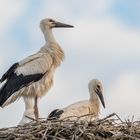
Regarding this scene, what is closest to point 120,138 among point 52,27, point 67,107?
point 67,107

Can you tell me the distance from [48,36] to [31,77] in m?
0.91

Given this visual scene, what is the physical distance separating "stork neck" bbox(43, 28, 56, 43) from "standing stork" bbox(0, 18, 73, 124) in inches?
8.6

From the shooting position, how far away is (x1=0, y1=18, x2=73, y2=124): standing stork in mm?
11461

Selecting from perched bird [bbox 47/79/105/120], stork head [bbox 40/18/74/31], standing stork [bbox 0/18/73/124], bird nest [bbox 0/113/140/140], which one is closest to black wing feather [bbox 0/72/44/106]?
standing stork [bbox 0/18/73/124]

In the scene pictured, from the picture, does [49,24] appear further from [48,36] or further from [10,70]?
[10,70]

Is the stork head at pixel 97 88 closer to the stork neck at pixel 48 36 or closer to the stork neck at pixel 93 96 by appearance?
the stork neck at pixel 93 96

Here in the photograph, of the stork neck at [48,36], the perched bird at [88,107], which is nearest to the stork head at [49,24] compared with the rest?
the stork neck at [48,36]

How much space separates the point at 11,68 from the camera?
11.6 m

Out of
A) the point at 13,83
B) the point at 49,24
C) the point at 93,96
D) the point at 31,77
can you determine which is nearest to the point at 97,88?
the point at 93,96

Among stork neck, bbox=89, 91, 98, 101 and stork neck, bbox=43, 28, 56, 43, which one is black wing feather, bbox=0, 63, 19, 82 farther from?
stork neck, bbox=89, 91, 98, 101

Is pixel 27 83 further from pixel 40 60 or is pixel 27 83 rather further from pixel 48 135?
pixel 48 135

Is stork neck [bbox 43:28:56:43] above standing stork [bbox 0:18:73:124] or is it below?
above

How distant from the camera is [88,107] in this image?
11.1 m

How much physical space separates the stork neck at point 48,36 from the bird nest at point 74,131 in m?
4.22
